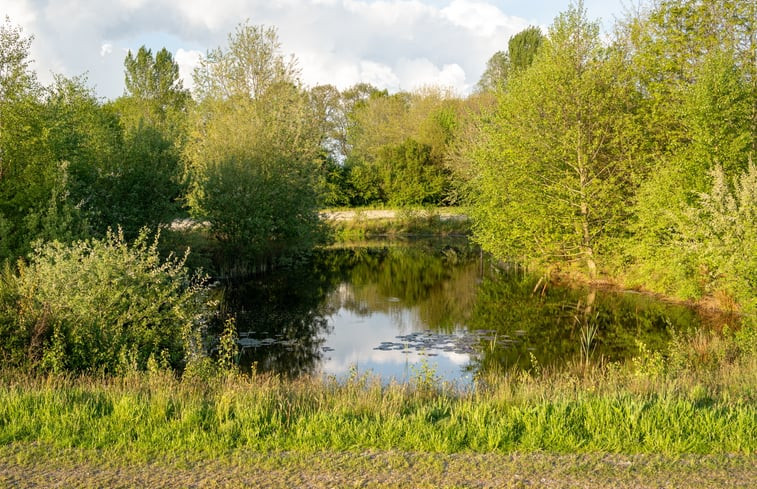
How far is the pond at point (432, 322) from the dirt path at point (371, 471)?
4.67 m

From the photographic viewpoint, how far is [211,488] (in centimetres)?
580

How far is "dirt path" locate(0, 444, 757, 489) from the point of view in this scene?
5.90 meters

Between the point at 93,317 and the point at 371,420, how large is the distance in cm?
658

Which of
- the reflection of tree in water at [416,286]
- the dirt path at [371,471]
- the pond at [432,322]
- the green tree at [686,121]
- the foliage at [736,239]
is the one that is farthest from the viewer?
the reflection of tree in water at [416,286]

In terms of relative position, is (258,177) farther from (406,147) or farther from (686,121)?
(406,147)

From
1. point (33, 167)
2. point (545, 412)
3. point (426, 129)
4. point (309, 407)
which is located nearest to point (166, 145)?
point (33, 167)

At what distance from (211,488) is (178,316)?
7149 mm

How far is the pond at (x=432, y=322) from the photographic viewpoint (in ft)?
52.1

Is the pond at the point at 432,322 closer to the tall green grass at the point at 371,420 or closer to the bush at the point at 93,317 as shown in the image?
the bush at the point at 93,317

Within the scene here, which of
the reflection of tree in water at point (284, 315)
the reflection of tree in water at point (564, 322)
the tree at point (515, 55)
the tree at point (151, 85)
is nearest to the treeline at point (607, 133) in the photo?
the reflection of tree in water at point (564, 322)

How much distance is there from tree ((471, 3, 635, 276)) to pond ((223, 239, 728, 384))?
240 centimetres

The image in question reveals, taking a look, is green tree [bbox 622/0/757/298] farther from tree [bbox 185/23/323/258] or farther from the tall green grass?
tree [bbox 185/23/323/258]

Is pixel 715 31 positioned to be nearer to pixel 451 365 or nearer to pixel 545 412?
pixel 451 365

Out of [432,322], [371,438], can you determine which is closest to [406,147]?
[432,322]
